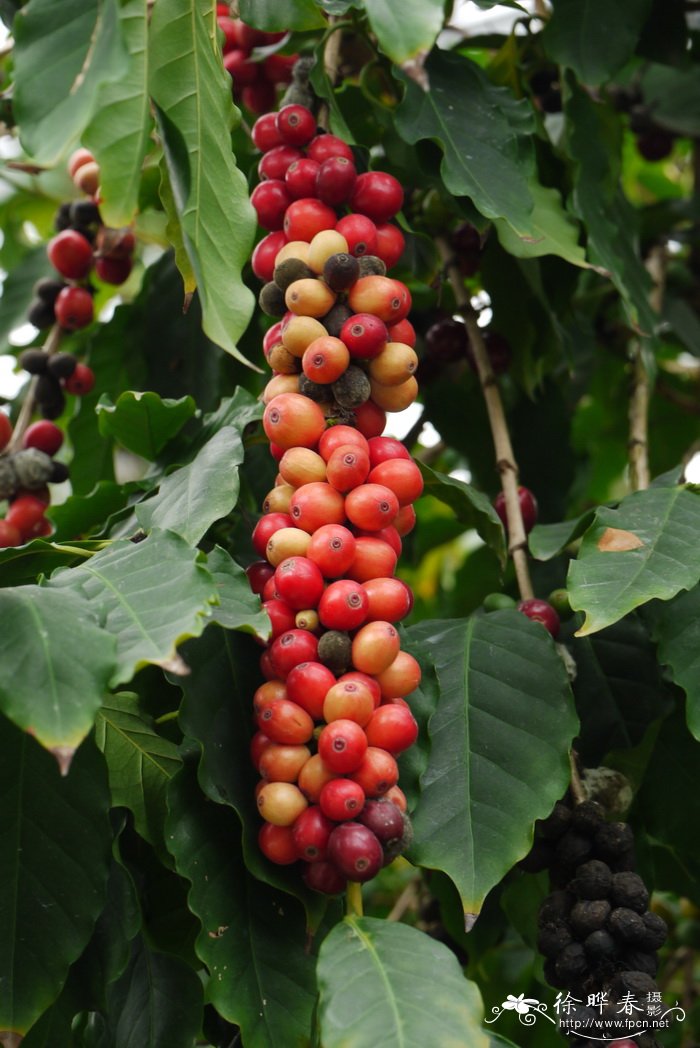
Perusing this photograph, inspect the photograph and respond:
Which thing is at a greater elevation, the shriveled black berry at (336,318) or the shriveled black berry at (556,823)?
the shriveled black berry at (336,318)

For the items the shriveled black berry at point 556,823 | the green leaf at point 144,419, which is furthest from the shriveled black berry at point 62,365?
the shriveled black berry at point 556,823

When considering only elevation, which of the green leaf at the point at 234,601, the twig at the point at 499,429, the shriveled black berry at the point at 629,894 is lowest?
the shriveled black berry at the point at 629,894

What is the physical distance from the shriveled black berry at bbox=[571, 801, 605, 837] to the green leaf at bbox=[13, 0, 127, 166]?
0.70 metres

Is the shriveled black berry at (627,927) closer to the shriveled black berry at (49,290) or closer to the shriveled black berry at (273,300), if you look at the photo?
the shriveled black berry at (273,300)

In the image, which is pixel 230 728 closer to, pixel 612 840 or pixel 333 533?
pixel 333 533

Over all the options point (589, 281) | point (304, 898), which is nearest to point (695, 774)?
point (304, 898)

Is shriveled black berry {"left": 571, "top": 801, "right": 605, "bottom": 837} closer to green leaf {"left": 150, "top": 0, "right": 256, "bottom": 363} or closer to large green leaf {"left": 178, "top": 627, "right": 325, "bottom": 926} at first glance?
large green leaf {"left": 178, "top": 627, "right": 325, "bottom": 926}

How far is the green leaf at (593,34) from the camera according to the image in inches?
55.3

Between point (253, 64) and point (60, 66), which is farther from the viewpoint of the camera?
point (253, 64)

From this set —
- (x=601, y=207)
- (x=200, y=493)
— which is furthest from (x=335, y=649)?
(x=601, y=207)

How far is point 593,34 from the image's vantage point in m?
1.41

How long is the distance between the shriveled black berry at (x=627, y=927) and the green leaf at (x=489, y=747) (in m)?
0.10

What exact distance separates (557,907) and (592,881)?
0.04 m

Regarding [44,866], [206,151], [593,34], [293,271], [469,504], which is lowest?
[469,504]
